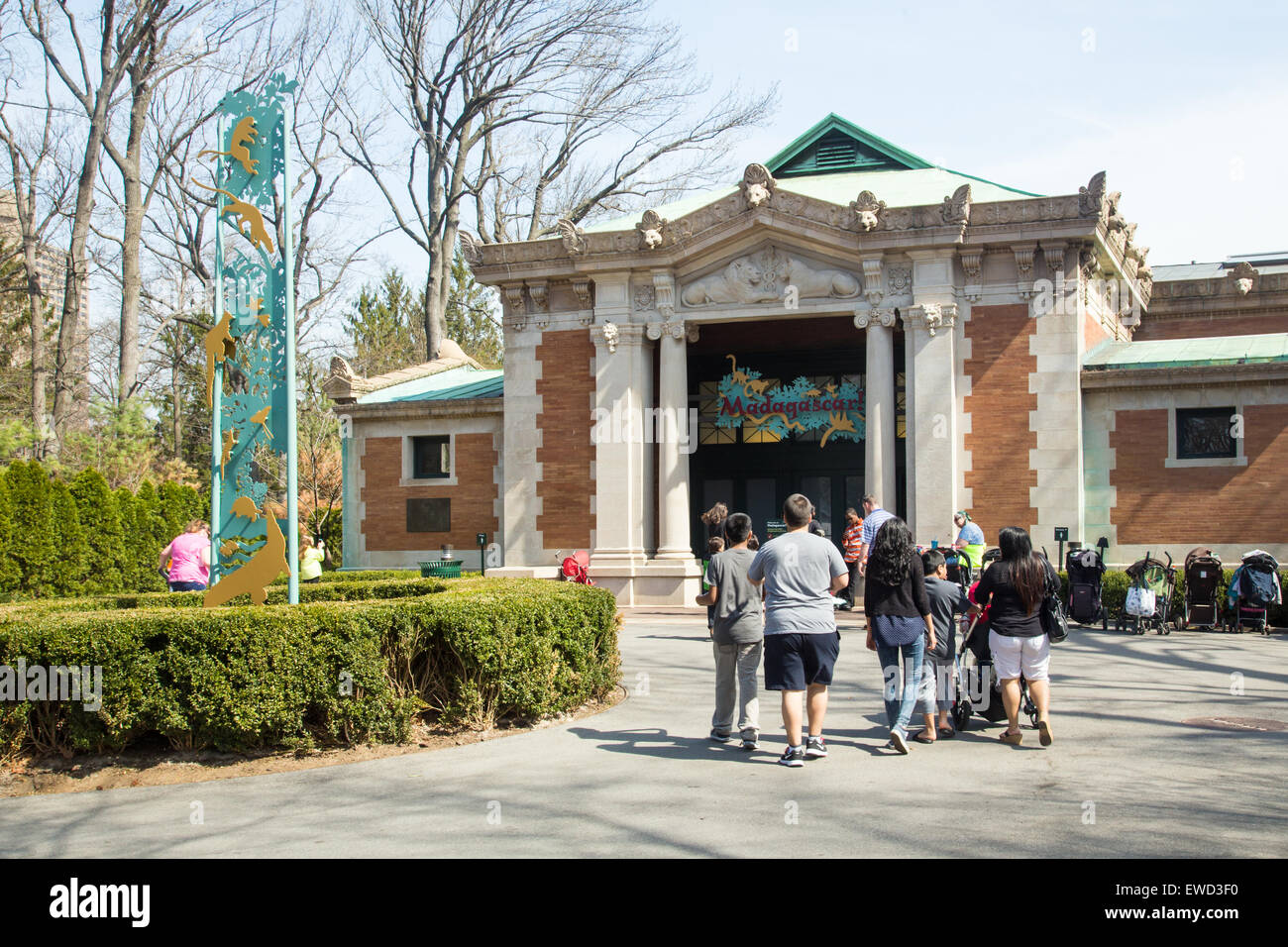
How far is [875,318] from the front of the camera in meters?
21.5

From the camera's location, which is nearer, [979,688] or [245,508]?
[979,688]

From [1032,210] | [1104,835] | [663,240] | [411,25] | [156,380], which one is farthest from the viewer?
[156,380]

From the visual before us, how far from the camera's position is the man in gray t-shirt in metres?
8.84

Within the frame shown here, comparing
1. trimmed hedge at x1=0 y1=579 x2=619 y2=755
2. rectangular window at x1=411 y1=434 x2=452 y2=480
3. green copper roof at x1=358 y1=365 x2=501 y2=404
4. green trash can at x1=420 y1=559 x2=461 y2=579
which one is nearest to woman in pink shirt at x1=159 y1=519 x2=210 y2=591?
trimmed hedge at x1=0 y1=579 x2=619 y2=755

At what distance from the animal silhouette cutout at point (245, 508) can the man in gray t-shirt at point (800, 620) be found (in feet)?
17.5

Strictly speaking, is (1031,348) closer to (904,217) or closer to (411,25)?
(904,217)

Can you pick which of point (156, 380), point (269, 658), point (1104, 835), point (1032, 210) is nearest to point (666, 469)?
point (1032, 210)

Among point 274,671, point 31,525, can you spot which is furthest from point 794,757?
Result: point 31,525

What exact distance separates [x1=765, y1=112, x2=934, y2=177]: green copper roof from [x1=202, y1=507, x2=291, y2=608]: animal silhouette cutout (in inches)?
733

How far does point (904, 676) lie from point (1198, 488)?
1336 centimetres

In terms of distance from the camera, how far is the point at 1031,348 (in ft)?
68.9

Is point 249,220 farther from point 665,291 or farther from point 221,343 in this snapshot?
point 665,291

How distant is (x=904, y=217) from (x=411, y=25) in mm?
21149

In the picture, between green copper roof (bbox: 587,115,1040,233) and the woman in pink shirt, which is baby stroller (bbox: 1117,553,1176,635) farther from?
the woman in pink shirt
